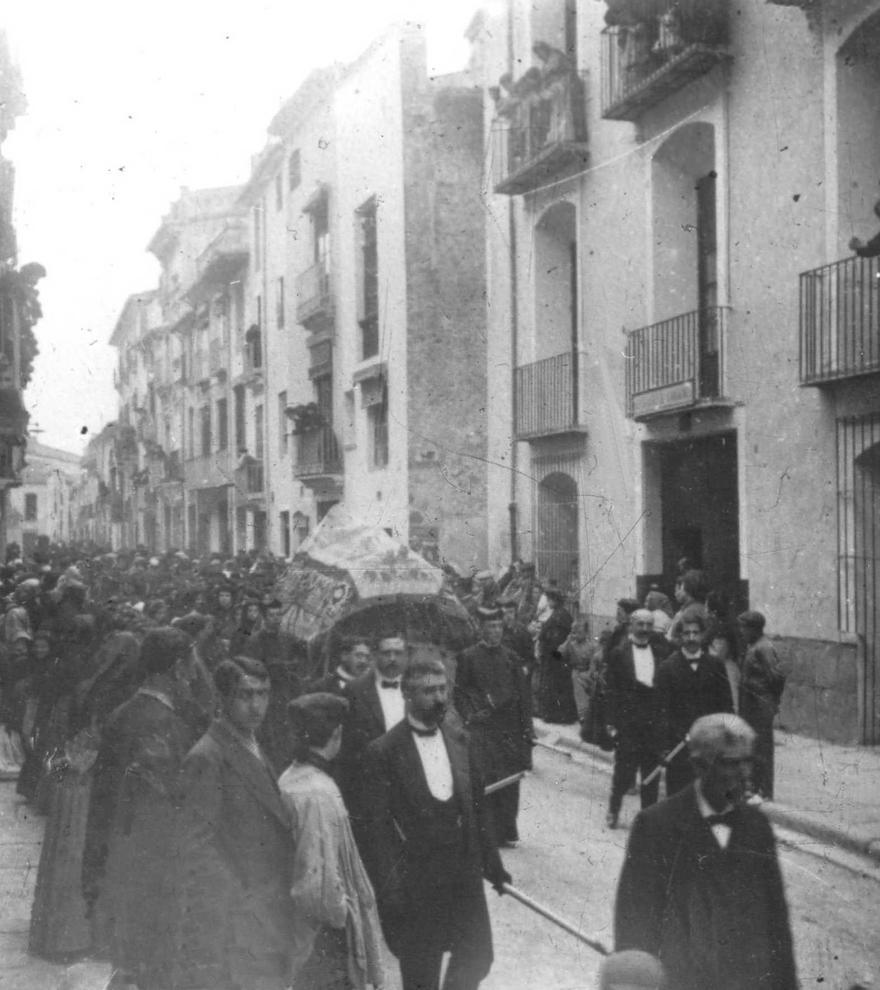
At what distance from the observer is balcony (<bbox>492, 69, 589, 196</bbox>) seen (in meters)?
15.6

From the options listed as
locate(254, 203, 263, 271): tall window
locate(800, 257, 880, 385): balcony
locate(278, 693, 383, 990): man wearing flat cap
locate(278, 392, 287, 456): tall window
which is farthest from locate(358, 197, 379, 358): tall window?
locate(278, 693, 383, 990): man wearing flat cap

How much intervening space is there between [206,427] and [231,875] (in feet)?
121

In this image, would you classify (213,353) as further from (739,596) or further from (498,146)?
(739,596)

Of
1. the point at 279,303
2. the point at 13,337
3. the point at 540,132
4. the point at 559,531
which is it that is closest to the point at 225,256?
the point at 279,303

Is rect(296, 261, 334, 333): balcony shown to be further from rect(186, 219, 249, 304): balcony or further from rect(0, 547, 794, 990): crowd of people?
rect(0, 547, 794, 990): crowd of people

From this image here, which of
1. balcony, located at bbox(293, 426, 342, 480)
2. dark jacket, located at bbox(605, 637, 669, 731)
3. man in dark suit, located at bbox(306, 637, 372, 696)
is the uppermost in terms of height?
balcony, located at bbox(293, 426, 342, 480)

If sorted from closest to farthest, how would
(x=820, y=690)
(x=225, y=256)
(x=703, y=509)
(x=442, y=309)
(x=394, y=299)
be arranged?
(x=820, y=690)
(x=703, y=509)
(x=442, y=309)
(x=394, y=299)
(x=225, y=256)

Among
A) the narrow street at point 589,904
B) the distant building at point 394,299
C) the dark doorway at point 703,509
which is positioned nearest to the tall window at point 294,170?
the distant building at point 394,299

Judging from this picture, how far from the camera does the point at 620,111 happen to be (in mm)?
14227

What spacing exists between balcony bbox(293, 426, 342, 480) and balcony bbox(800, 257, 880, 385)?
604 inches

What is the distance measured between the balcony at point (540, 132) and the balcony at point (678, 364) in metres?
2.88

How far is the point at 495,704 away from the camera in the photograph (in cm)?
791

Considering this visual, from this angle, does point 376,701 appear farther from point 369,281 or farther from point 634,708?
point 369,281

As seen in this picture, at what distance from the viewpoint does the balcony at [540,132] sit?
15602 mm
